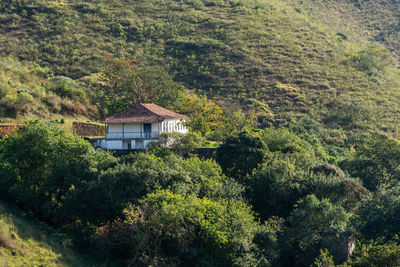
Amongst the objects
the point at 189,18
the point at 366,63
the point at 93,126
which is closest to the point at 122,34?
the point at 189,18

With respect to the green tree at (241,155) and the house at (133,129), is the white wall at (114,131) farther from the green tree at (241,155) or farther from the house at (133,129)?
the green tree at (241,155)

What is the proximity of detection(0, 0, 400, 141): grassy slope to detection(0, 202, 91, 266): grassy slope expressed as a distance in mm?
39483

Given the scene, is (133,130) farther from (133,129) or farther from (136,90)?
(136,90)

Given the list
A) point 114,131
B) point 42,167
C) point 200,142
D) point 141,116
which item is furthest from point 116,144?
point 42,167

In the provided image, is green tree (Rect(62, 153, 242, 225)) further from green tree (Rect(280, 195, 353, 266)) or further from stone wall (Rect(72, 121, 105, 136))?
stone wall (Rect(72, 121, 105, 136))

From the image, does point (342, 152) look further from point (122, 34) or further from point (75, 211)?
point (122, 34)

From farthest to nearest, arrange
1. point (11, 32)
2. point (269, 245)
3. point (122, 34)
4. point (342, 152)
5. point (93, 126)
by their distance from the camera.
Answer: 1. point (122, 34)
2. point (11, 32)
3. point (342, 152)
4. point (93, 126)
5. point (269, 245)

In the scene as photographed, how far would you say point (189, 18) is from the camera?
84125mm

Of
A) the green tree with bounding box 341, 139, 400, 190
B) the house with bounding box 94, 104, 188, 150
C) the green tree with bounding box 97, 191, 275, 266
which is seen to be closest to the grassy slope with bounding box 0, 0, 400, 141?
the green tree with bounding box 341, 139, 400, 190

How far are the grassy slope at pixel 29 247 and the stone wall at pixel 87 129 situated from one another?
635 inches

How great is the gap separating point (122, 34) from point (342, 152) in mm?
42725

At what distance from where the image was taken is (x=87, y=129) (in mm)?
42469

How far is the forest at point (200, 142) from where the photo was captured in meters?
24.6

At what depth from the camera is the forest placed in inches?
968
